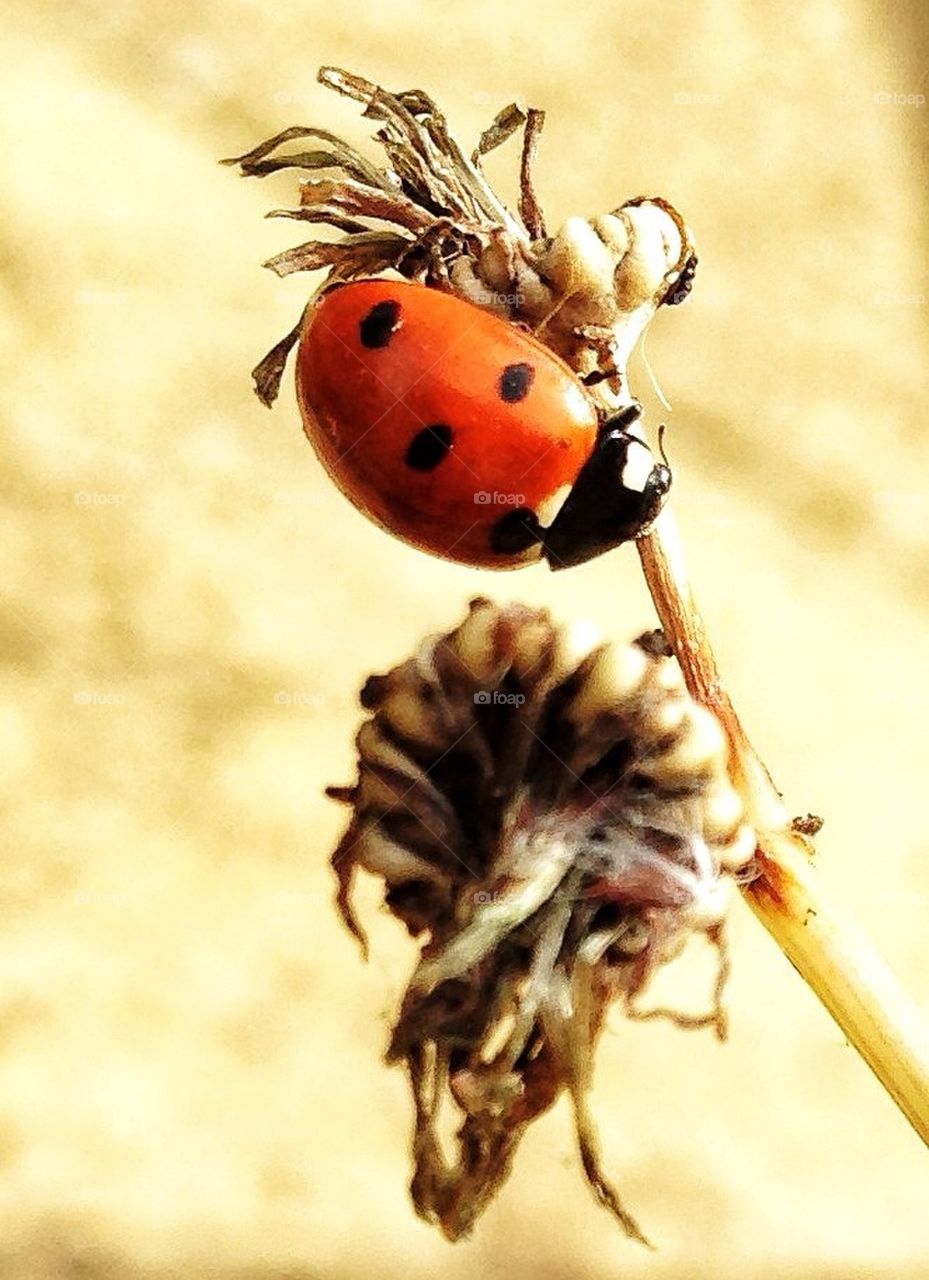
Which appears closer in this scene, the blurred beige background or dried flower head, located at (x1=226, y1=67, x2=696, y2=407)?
dried flower head, located at (x1=226, y1=67, x2=696, y2=407)

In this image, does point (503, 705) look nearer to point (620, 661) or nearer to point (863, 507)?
point (620, 661)

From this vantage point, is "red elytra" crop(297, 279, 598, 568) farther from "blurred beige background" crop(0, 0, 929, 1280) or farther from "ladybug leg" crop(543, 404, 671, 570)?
"blurred beige background" crop(0, 0, 929, 1280)

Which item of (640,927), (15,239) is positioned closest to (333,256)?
(640,927)

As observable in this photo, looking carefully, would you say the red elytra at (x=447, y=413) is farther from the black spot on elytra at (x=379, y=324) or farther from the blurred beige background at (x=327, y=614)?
the blurred beige background at (x=327, y=614)

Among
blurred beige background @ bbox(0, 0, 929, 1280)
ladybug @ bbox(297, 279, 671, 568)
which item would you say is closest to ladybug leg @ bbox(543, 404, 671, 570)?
ladybug @ bbox(297, 279, 671, 568)

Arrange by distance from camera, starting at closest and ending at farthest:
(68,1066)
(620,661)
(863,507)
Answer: (620,661), (68,1066), (863,507)

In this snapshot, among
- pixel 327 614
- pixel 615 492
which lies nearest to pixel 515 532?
pixel 615 492
